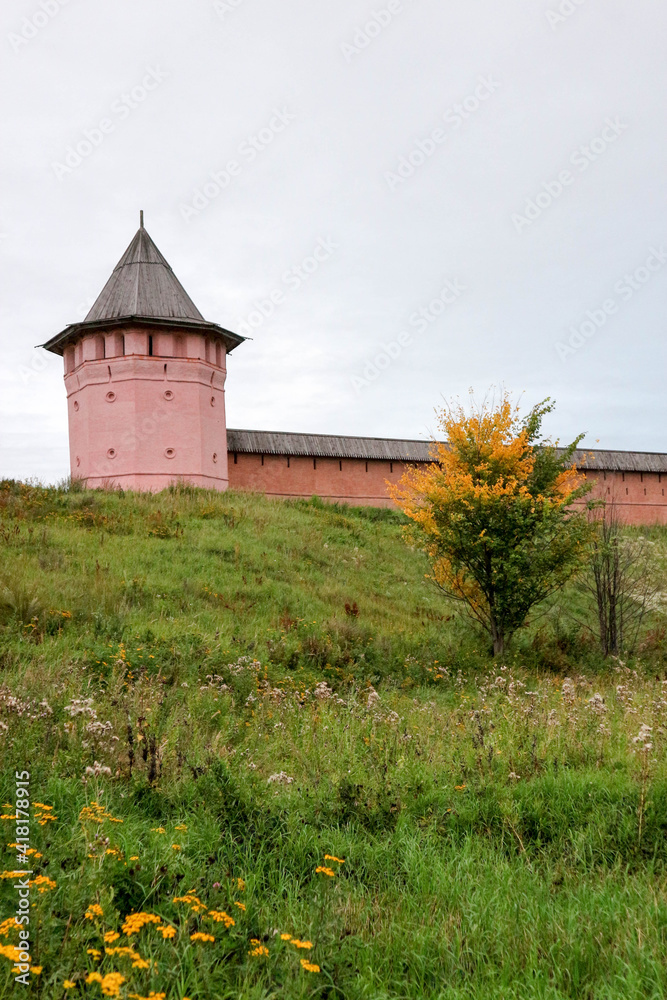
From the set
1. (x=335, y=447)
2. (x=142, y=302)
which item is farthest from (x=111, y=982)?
(x=335, y=447)

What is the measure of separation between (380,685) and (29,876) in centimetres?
685

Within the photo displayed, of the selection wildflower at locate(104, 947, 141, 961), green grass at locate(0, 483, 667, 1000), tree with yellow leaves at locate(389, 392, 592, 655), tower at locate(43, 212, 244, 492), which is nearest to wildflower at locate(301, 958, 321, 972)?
green grass at locate(0, 483, 667, 1000)

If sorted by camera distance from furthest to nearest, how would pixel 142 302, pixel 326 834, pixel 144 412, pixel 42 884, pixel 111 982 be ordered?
pixel 142 302 < pixel 144 412 < pixel 326 834 < pixel 42 884 < pixel 111 982

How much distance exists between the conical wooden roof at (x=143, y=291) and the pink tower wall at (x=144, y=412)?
2.21 feet

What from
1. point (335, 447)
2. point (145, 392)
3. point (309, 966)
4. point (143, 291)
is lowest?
point (309, 966)

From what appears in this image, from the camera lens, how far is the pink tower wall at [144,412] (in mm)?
21375

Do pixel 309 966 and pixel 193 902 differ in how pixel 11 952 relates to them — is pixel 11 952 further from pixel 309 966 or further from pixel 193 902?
pixel 309 966

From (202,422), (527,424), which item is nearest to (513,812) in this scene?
(527,424)

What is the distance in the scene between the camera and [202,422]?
2198 centimetres

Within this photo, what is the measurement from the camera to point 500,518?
38.2 feet

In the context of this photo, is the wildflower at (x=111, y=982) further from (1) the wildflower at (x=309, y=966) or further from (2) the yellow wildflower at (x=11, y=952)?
(1) the wildflower at (x=309, y=966)

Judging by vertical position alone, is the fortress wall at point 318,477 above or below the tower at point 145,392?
below

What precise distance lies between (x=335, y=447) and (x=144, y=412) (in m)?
6.74

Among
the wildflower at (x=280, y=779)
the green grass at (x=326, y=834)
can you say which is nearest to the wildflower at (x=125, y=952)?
the green grass at (x=326, y=834)
